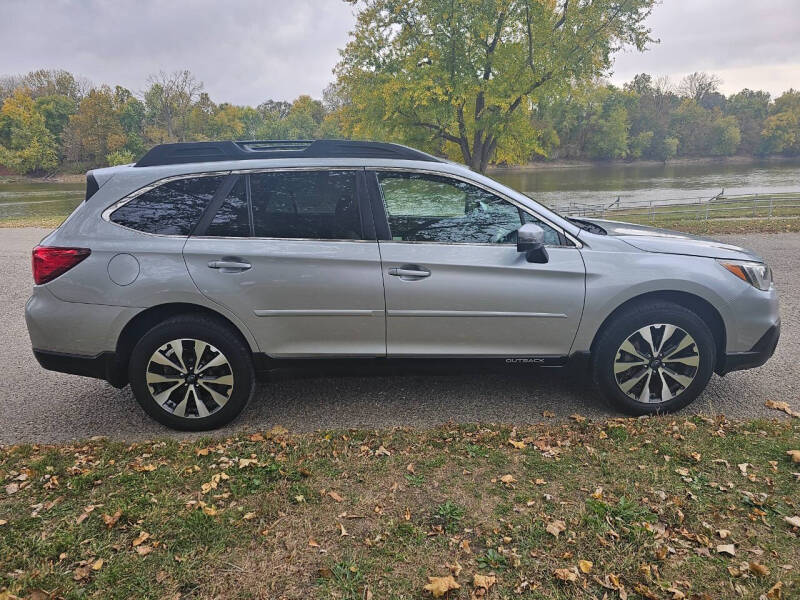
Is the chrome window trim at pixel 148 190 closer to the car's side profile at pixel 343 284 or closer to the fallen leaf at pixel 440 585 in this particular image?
the car's side profile at pixel 343 284

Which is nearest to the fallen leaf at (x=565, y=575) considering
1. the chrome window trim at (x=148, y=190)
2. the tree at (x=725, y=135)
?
the chrome window trim at (x=148, y=190)

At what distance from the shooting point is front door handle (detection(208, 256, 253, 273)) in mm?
3471

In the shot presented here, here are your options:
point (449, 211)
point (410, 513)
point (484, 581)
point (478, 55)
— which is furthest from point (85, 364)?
point (478, 55)

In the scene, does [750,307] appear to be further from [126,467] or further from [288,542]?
[126,467]

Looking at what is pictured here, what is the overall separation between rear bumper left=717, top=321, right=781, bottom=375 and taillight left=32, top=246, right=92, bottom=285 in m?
4.50

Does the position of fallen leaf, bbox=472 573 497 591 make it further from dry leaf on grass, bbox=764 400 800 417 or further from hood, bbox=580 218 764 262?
dry leaf on grass, bbox=764 400 800 417

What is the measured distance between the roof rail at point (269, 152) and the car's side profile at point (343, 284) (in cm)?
2

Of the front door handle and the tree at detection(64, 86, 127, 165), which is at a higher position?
the tree at detection(64, 86, 127, 165)

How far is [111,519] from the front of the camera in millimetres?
2584

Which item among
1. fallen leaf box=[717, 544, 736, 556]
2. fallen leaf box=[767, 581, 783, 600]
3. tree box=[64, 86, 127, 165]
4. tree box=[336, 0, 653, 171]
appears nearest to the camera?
fallen leaf box=[767, 581, 783, 600]

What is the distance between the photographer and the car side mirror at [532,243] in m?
3.46

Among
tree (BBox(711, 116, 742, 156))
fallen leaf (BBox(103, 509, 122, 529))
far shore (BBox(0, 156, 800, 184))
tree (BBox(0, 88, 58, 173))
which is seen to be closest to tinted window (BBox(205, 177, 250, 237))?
fallen leaf (BBox(103, 509, 122, 529))

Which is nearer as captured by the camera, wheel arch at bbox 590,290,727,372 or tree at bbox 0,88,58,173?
wheel arch at bbox 590,290,727,372

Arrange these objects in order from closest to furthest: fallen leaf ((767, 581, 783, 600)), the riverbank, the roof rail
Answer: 1. fallen leaf ((767, 581, 783, 600))
2. the roof rail
3. the riverbank
